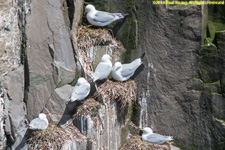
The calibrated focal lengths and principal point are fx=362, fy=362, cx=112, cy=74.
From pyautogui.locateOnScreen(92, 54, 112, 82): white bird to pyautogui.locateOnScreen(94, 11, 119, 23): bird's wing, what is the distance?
774mm

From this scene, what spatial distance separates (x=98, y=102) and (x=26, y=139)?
146cm

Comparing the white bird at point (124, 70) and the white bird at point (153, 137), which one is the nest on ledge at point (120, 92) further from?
the white bird at point (153, 137)

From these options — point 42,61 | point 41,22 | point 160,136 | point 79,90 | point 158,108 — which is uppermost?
point 41,22

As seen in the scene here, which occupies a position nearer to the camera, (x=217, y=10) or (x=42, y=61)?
(x=42, y=61)

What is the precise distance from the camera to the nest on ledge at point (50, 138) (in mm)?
6222

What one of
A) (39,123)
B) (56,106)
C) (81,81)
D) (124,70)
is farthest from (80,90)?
(124,70)

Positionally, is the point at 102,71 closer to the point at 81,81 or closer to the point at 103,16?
the point at 81,81

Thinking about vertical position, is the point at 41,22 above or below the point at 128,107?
above

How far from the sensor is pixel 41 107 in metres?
6.68

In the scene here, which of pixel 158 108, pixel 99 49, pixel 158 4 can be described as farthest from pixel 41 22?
pixel 158 108

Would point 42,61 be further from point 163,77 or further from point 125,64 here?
point 163,77

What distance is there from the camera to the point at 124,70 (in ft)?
23.3

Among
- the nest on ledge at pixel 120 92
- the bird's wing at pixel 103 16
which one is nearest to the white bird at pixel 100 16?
the bird's wing at pixel 103 16

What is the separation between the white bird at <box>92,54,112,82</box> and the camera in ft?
22.4
